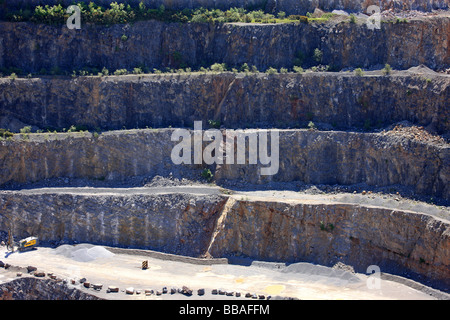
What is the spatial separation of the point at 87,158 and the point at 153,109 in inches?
311

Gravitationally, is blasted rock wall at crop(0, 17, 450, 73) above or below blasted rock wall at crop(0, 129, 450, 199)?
above

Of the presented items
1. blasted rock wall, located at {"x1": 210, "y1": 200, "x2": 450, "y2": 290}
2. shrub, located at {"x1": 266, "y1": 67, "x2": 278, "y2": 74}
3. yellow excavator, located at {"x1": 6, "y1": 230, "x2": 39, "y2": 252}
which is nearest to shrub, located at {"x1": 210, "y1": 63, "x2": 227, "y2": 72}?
shrub, located at {"x1": 266, "y1": 67, "x2": 278, "y2": 74}

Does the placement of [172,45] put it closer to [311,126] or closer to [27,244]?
[311,126]

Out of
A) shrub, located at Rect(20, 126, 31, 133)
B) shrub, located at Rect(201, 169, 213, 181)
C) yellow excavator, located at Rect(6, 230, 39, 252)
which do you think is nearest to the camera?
yellow excavator, located at Rect(6, 230, 39, 252)

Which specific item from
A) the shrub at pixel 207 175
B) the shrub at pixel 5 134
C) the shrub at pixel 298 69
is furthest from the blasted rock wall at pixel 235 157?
the shrub at pixel 298 69

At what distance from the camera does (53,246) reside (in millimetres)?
51656

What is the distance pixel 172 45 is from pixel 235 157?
15.6 m

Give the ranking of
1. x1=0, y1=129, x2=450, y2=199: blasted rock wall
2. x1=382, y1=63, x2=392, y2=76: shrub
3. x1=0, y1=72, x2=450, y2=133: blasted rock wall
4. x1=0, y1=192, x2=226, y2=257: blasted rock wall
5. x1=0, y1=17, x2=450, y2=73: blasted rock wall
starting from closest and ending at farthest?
x1=0, y1=192, x2=226, y2=257: blasted rock wall
x1=0, y1=129, x2=450, y2=199: blasted rock wall
x1=0, y1=72, x2=450, y2=133: blasted rock wall
x1=382, y1=63, x2=392, y2=76: shrub
x1=0, y1=17, x2=450, y2=73: blasted rock wall

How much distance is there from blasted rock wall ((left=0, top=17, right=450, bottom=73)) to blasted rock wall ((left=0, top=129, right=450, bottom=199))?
959 centimetres

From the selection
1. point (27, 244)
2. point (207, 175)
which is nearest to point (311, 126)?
point (207, 175)

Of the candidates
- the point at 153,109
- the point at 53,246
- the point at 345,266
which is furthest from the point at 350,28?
the point at 53,246

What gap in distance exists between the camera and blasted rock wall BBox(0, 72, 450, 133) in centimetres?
5688

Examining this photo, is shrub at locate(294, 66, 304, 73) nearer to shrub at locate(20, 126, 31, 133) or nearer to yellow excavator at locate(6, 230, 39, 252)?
shrub at locate(20, 126, 31, 133)

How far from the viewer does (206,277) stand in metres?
46.6
